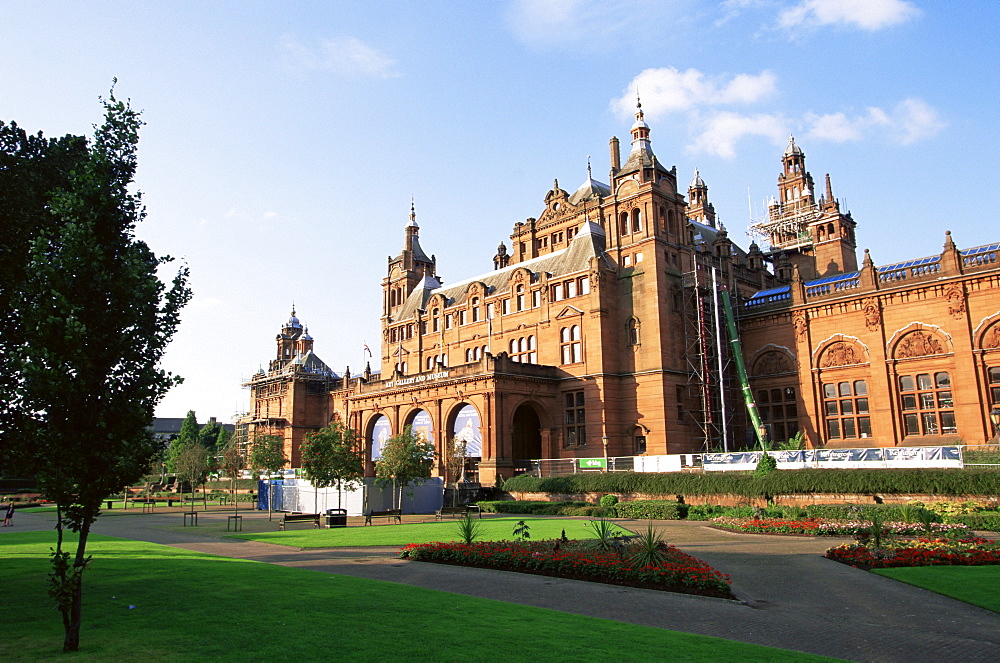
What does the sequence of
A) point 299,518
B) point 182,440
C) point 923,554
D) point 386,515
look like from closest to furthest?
point 923,554 < point 299,518 < point 386,515 < point 182,440

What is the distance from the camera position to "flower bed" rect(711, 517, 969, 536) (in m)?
23.3

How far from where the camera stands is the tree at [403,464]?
39406 millimetres

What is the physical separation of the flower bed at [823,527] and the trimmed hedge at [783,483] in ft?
19.0

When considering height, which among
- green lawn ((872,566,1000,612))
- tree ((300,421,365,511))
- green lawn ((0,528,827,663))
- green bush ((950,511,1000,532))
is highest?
tree ((300,421,365,511))

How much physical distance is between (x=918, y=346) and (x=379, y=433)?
42.2 meters

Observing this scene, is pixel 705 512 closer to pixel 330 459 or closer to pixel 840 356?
pixel 330 459

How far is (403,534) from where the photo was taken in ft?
94.4

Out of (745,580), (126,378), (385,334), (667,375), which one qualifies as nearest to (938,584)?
(745,580)

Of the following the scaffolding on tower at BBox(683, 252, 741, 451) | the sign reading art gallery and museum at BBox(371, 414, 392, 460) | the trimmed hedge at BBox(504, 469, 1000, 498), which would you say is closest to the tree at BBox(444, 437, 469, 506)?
the trimmed hedge at BBox(504, 469, 1000, 498)

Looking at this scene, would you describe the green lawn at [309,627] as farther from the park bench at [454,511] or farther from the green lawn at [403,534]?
the park bench at [454,511]

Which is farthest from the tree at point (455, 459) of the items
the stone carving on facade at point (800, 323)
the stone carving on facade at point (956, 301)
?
the stone carving on facade at point (956, 301)

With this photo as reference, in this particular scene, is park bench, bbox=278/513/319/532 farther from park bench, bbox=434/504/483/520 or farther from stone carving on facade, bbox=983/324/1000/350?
stone carving on facade, bbox=983/324/1000/350

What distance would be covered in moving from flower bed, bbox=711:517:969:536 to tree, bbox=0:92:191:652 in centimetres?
2046

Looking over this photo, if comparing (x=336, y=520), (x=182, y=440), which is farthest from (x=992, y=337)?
(x=182, y=440)
